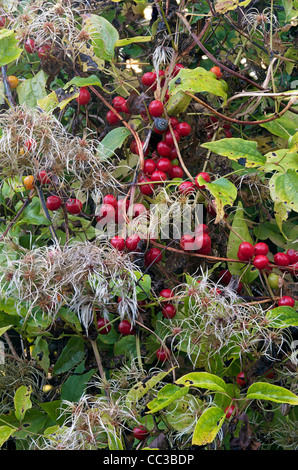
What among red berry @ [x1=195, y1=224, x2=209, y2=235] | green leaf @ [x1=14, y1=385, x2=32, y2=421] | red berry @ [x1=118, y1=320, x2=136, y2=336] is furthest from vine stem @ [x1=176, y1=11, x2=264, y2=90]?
green leaf @ [x1=14, y1=385, x2=32, y2=421]

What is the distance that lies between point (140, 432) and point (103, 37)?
2.62 feet

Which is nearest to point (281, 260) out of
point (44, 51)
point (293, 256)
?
point (293, 256)

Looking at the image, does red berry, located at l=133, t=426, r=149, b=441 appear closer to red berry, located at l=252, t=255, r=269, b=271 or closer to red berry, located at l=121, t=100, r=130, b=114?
red berry, located at l=252, t=255, r=269, b=271

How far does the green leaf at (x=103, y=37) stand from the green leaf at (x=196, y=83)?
0.64 feet

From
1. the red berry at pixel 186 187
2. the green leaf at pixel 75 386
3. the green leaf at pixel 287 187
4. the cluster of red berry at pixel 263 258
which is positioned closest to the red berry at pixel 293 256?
the cluster of red berry at pixel 263 258

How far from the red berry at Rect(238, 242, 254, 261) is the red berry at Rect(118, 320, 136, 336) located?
0.25 metres

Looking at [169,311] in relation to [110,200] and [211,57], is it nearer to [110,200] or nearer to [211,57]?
[110,200]

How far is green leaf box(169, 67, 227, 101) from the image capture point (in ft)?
3.16

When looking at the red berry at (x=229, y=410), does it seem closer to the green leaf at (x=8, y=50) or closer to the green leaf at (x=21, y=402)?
the green leaf at (x=21, y=402)

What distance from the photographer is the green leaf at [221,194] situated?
0.88 meters

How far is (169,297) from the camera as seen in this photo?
952 millimetres

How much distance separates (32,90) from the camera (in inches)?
45.3
